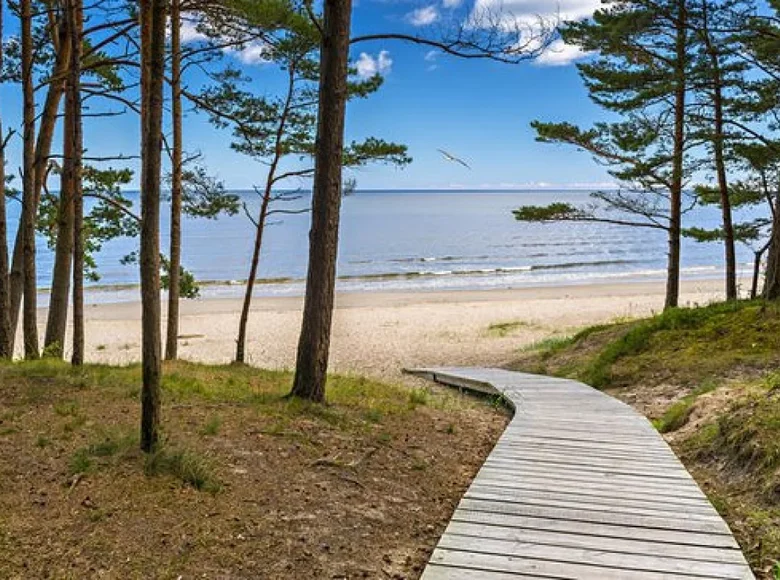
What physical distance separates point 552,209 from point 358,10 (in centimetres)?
971

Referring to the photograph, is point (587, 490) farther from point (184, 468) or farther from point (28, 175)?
point (28, 175)

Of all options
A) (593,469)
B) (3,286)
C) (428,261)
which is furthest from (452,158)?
(428,261)

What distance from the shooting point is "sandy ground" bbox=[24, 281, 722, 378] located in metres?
16.3

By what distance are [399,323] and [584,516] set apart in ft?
60.8

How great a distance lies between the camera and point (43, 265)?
41844mm

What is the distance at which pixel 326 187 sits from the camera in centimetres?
606

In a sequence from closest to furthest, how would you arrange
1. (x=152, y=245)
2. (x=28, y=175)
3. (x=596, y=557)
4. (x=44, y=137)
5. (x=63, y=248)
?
(x=596, y=557) < (x=152, y=245) < (x=28, y=175) < (x=63, y=248) < (x=44, y=137)

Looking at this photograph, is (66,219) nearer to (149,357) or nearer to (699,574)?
(149,357)

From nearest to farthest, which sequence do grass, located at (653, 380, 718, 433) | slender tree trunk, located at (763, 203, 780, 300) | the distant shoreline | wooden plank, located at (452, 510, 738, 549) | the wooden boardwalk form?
the wooden boardwalk → wooden plank, located at (452, 510, 738, 549) → grass, located at (653, 380, 718, 433) → slender tree trunk, located at (763, 203, 780, 300) → the distant shoreline

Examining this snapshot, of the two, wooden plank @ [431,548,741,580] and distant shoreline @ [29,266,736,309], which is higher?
distant shoreline @ [29,266,736,309]

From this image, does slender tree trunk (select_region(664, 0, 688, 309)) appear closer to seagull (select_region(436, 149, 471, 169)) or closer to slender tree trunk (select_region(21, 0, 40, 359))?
seagull (select_region(436, 149, 471, 169))

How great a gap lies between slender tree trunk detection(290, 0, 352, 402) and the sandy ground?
22.3ft

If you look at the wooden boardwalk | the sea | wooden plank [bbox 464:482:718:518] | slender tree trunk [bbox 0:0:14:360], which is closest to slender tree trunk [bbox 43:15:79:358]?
slender tree trunk [bbox 0:0:14:360]

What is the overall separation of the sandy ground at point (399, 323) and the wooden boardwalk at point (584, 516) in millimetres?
7817
